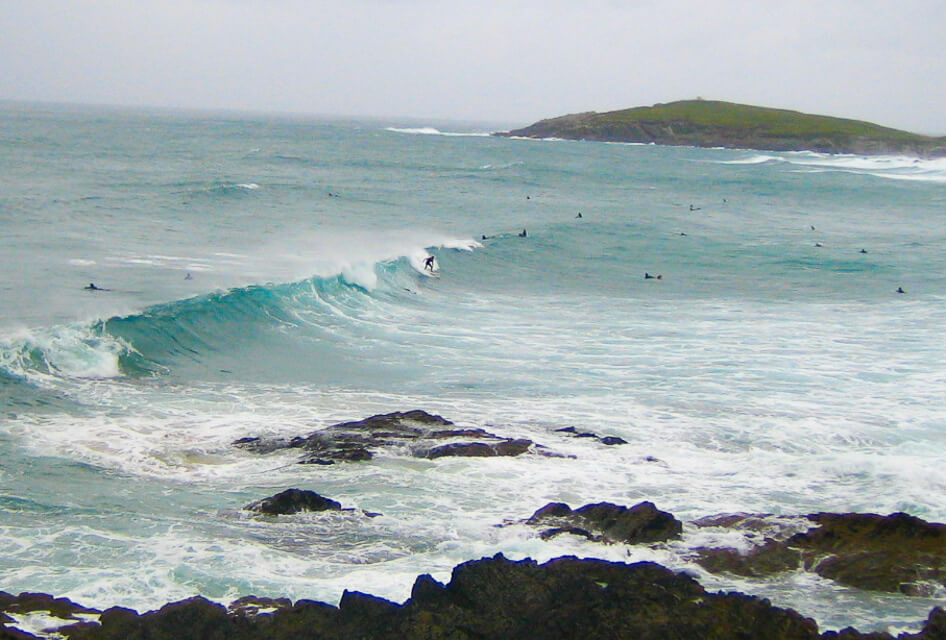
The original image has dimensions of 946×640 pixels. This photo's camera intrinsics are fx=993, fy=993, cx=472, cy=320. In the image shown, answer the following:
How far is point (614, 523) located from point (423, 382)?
Result: 389 inches

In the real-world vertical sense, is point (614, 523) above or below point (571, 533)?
above

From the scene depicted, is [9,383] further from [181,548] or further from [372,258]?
[372,258]

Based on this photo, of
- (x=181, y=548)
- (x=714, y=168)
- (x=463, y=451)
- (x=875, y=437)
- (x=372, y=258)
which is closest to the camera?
(x=181, y=548)

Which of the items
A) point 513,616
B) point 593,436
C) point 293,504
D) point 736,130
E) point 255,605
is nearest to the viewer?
point 513,616

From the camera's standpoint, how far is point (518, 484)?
50.3ft

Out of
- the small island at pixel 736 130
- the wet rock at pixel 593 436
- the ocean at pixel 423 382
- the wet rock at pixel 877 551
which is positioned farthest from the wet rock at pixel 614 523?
the small island at pixel 736 130

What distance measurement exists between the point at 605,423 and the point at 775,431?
10.5ft

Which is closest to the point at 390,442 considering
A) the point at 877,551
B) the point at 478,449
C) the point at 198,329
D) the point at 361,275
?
the point at 478,449

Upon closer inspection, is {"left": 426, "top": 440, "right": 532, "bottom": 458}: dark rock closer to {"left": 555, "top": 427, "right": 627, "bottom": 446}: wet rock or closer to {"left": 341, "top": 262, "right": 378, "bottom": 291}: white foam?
{"left": 555, "top": 427, "right": 627, "bottom": 446}: wet rock

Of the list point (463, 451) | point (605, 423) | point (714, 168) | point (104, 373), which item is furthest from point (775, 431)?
point (714, 168)

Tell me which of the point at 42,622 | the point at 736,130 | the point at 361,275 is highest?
the point at 736,130

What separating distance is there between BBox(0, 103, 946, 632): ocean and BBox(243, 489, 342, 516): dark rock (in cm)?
18

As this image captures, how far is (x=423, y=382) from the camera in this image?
73.2ft

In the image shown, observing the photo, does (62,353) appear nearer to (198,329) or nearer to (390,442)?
(198,329)
